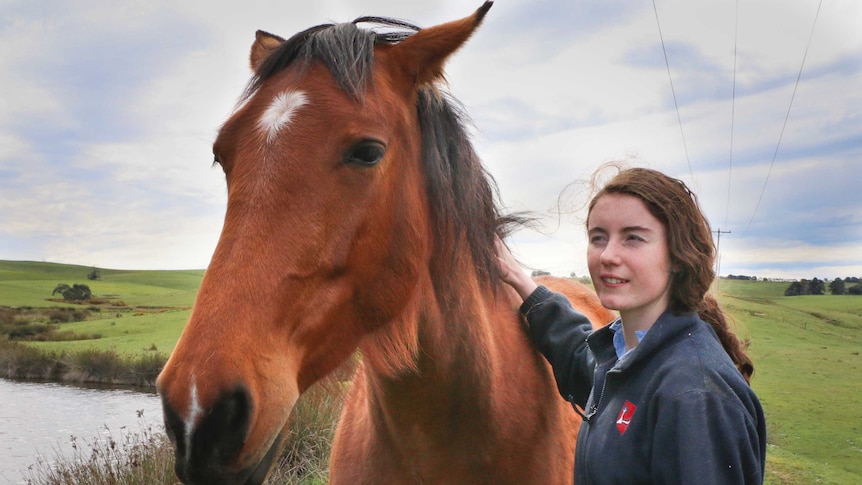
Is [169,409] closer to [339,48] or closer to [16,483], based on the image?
[339,48]

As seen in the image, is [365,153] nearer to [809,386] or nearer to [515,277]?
Answer: [515,277]

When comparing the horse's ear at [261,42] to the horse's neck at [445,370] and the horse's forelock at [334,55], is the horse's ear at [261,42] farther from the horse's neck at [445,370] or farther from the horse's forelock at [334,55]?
the horse's neck at [445,370]

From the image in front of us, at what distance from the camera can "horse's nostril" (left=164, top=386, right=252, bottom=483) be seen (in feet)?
4.69

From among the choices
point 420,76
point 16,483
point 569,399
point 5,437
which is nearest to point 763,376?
point 569,399

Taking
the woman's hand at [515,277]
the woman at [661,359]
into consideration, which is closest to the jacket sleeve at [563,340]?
the woman's hand at [515,277]

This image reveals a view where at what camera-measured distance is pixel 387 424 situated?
8.36 ft

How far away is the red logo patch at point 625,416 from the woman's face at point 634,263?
35cm

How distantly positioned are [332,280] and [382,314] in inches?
10.8

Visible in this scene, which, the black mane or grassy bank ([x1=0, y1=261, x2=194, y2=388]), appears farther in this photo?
grassy bank ([x1=0, y1=261, x2=194, y2=388])

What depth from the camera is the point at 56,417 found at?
17188 mm

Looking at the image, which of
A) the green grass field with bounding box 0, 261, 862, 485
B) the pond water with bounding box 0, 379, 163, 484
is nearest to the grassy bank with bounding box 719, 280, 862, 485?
the green grass field with bounding box 0, 261, 862, 485

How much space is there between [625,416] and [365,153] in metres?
1.28

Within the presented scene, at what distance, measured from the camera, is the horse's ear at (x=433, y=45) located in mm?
2193

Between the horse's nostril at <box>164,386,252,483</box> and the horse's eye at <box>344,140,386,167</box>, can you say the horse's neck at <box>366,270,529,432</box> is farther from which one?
the horse's nostril at <box>164,386,252,483</box>
